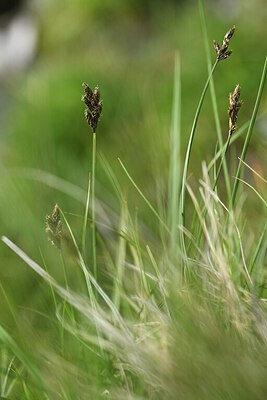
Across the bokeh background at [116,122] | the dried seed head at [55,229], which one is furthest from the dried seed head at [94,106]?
the bokeh background at [116,122]

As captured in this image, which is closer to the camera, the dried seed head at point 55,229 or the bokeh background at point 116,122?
the dried seed head at point 55,229

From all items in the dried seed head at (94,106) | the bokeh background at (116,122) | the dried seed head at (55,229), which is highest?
the dried seed head at (94,106)

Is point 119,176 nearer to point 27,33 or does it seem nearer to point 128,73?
point 128,73

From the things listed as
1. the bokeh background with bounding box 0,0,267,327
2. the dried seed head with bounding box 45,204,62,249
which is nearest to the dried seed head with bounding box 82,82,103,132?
the dried seed head with bounding box 45,204,62,249

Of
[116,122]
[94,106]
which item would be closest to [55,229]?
[94,106]

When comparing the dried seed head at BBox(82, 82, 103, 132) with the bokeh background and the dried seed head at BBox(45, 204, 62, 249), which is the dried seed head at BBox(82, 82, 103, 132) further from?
the bokeh background

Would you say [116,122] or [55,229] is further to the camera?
[116,122]

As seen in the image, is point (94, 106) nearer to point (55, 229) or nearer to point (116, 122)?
point (55, 229)

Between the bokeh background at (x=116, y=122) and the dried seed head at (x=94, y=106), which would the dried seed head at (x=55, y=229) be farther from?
the bokeh background at (x=116, y=122)
